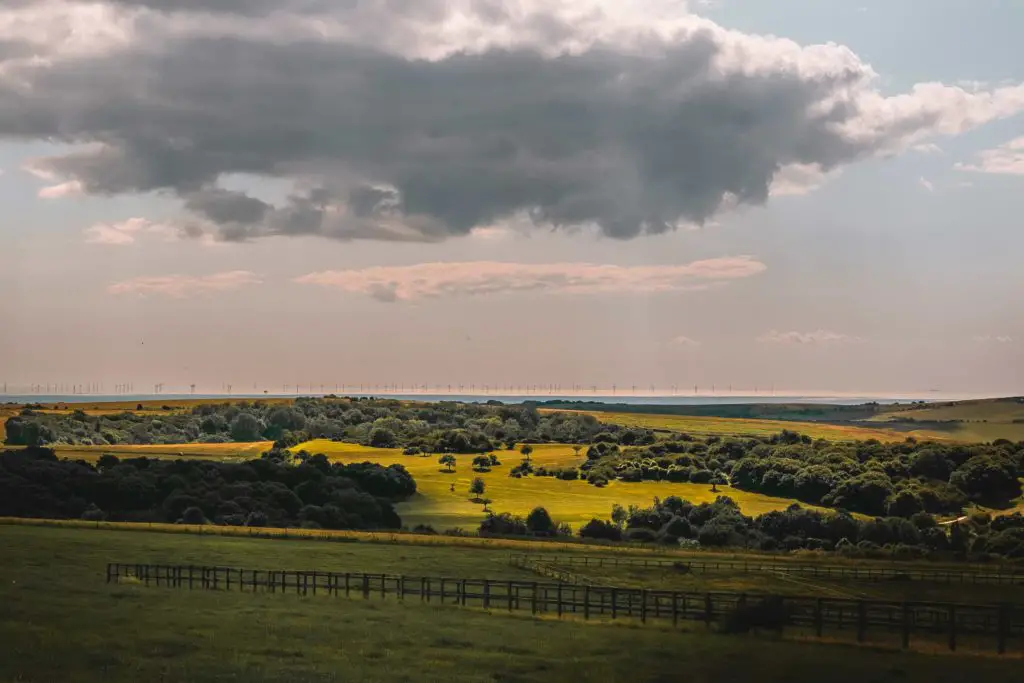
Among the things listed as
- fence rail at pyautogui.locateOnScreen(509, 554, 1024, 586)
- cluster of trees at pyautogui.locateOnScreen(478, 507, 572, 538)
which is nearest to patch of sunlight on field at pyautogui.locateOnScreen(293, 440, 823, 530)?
cluster of trees at pyautogui.locateOnScreen(478, 507, 572, 538)

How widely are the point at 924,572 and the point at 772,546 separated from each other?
2378 cm

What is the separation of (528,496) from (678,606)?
75594 millimetres

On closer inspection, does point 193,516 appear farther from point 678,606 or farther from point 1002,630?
point 1002,630

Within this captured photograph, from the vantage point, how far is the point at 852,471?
13500cm

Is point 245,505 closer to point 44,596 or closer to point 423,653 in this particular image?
point 44,596

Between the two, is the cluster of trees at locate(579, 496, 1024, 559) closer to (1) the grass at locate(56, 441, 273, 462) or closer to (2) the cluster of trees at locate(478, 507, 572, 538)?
(2) the cluster of trees at locate(478, 507, 572, 538)

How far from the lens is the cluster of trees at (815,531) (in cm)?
10156

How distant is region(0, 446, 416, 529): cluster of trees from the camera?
10350cm

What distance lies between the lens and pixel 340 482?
120m

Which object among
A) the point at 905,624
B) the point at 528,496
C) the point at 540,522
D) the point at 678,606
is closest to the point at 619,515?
the point at 540,522

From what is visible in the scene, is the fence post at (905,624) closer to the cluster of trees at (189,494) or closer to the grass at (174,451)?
the cluster of trees at (189,494)

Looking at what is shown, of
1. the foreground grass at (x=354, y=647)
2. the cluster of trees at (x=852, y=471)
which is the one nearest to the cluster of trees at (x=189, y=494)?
the cluster of trees at (x=852, y=471)

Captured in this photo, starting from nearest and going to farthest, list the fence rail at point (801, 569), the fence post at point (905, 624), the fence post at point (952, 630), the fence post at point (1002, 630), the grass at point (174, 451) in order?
the fence post at point (1002, 630)
the fence post at point (905, 624)
the fence post at point (952, 630)
the fence rail at point (801, 569)
the grass at point (174, 451)

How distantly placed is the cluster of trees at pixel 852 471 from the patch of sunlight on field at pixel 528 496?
3.20 m
